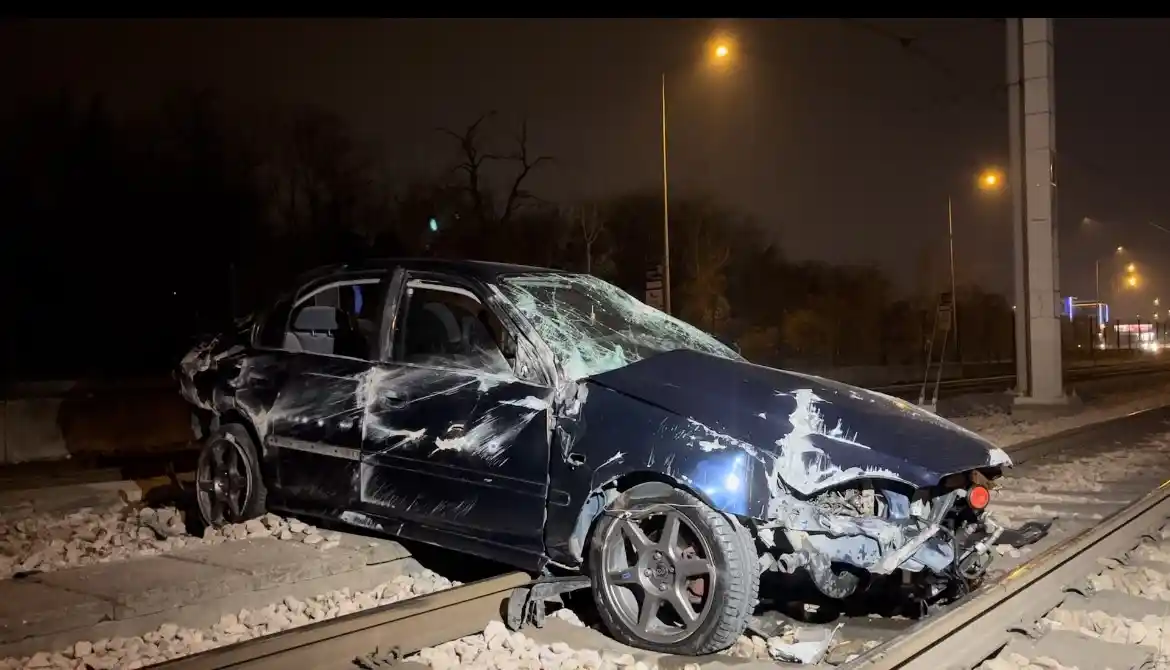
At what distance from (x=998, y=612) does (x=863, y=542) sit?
3.40 feet

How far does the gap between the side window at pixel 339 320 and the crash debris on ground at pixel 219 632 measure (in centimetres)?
132

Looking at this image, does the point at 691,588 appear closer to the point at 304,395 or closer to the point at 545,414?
the point at 545,414

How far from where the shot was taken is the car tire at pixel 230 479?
249 inches

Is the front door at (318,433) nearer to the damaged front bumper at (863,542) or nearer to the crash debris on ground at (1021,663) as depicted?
the damaged front bumper at (863,542)

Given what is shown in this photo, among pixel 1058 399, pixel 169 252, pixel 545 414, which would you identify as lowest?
pixel 1058 399

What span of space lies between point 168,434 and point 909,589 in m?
13.0

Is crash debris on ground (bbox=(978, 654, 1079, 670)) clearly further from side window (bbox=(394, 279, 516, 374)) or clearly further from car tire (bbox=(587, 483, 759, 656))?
side window (bbox=(394, 279, 516, 374))

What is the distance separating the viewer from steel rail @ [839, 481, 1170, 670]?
430 centimetres

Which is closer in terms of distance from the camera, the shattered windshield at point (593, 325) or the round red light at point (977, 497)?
the round red light at point (977, 497)

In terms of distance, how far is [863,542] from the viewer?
4.52 meters

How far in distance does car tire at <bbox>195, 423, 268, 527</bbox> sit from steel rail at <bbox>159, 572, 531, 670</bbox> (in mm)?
1879

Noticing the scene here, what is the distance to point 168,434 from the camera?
50.9ft

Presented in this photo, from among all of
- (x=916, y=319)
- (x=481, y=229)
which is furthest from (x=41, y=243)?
(x=916, y=319)

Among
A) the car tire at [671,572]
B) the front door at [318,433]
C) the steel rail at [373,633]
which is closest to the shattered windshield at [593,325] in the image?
the car tire at [671,572]
